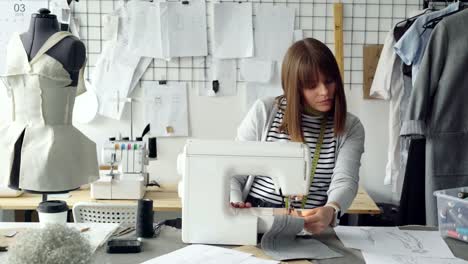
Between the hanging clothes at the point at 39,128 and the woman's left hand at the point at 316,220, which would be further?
the hanging clothes at the point at 39,128

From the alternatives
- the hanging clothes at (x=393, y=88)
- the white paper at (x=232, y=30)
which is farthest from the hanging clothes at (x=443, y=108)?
the white paper at (x=232, y=30)

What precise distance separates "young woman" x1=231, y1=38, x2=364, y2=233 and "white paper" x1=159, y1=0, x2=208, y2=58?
4.42ft

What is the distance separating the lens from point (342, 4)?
3.11 m

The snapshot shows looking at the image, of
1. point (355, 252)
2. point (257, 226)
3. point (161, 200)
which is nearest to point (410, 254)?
point (355, 252)

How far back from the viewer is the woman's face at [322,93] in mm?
1748

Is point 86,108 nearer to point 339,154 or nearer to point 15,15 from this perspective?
point 15,15

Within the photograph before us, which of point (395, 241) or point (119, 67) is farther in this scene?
point (119, 67)

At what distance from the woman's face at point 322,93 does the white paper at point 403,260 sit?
0.57 meters

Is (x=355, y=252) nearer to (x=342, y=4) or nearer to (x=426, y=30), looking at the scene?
(x=426, y=30)

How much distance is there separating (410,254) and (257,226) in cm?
41

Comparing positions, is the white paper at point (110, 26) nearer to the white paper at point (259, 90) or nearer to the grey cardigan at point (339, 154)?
the white paper at point (259, 90)

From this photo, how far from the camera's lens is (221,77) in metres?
3.16

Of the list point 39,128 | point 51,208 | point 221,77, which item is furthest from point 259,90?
point 51,208

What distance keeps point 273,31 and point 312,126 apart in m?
1.40
